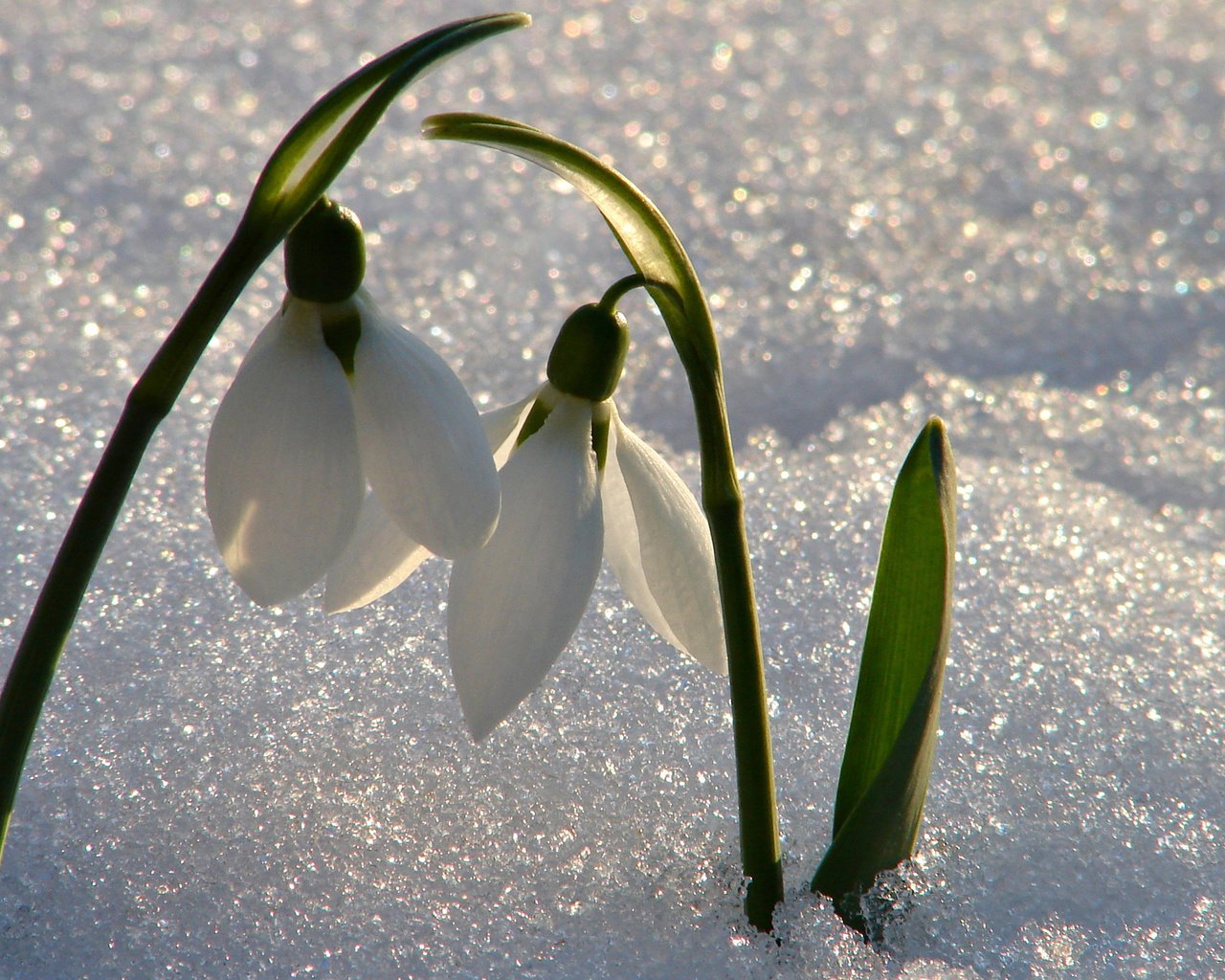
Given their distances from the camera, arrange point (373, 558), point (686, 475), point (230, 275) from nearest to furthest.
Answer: point (230, 275) < point (373, 558) < point (686, 475)

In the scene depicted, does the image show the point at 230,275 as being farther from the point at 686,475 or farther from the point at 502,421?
the point at 686,475

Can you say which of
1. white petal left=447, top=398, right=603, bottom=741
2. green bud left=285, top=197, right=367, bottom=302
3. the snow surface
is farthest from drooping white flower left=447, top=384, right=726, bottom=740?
the snow surface

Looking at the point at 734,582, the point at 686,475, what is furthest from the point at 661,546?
the point at 686,475

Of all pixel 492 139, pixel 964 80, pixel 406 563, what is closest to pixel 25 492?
pixel 406 563

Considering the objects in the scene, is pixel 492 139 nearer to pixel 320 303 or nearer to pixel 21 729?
pixel 320 303

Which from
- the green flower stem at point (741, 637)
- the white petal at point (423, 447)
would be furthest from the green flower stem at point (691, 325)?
the white petal at point (423, 447)

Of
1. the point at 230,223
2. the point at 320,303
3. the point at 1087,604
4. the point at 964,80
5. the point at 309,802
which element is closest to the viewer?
the point at 320,303

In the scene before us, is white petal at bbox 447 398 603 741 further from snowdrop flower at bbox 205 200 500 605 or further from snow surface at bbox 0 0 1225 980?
snow surface at bbox 0 0 1225 980
